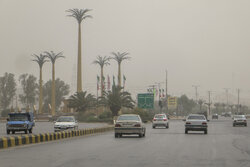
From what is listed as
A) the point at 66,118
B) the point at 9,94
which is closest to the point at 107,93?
the point at 66,118

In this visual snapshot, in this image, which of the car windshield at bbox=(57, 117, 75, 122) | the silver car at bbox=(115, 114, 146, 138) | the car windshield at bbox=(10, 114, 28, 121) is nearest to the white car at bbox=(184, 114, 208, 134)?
the silver car at bbox=(115, 114, 146, 138)

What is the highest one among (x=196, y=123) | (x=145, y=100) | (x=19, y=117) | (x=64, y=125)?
(x=145, y=100)

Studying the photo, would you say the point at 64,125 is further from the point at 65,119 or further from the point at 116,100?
the point at 116,100

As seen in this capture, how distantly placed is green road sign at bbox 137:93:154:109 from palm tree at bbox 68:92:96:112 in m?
12.9

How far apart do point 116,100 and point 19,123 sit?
48392mm

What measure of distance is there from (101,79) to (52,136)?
92.7 meters

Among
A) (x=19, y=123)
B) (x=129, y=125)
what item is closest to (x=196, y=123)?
(x=129, y=125)

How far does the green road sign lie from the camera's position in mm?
89562

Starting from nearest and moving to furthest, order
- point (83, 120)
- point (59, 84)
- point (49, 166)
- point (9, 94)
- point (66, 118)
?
point (49, 166), point (66, 118), point (83, 120), point (9, 94), point (59, 84)

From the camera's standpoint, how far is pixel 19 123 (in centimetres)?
4212

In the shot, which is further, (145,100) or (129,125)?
(145,100)

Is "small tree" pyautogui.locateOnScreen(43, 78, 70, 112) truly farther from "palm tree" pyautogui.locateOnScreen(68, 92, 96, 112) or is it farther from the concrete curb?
the concrete curb

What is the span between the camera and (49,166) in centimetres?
1541

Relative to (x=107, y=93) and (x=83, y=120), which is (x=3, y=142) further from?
(x=83, y=120)
